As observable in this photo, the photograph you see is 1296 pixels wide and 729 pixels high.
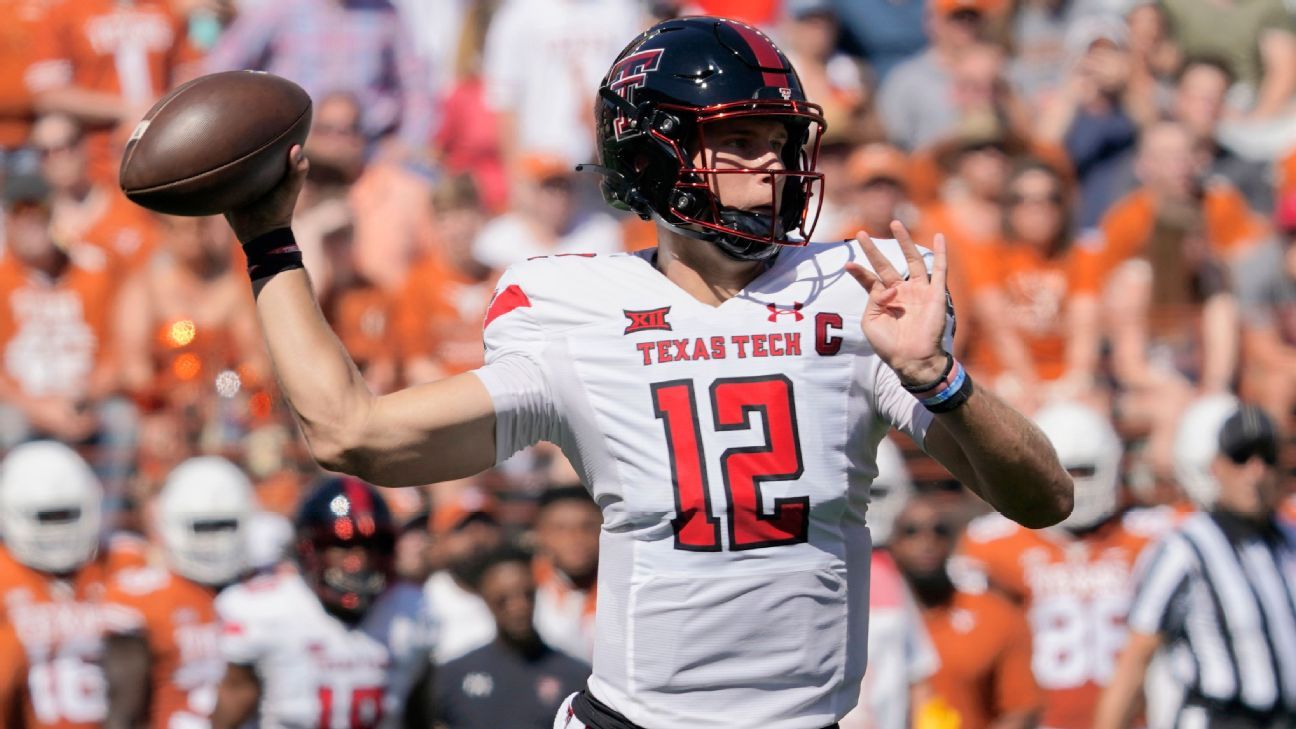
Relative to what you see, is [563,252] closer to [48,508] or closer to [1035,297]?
[1035,297]

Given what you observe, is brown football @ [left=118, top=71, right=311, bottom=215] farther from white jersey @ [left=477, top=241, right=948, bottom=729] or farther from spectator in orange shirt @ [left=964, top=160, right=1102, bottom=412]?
spectator in orange shirt @ [left=964, top=160, right=1102, bottom=412]

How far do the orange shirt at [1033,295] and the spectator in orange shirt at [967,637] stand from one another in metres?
1.21

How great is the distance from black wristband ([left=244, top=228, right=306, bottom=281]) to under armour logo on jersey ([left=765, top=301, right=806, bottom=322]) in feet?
2.68

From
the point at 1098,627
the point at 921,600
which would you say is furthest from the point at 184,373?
the point at 1098,627

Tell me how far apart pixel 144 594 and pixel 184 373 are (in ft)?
3.79

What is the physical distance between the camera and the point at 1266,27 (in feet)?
31.3

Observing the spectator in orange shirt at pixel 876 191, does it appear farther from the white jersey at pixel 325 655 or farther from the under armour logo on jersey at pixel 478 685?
the white jersey at pixel 325 655

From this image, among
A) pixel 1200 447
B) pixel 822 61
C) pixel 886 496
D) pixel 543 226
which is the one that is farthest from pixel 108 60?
pixel 1200 447

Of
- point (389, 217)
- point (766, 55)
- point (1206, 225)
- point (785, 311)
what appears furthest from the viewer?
point (389, 217)

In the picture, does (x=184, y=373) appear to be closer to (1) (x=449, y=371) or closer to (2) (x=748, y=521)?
(1) (x=449, y=371)

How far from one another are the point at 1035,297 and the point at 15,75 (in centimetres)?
492

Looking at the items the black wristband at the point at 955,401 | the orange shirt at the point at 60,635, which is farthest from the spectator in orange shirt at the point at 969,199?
the black wristband at the point at 955,401

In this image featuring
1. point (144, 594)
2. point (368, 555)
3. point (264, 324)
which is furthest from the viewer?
point (144, 594)

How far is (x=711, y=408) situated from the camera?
3.21 m
